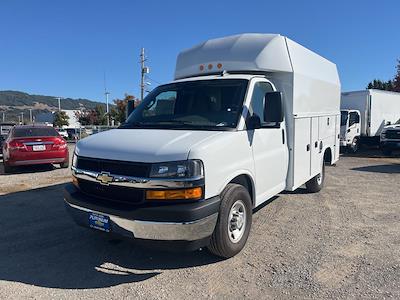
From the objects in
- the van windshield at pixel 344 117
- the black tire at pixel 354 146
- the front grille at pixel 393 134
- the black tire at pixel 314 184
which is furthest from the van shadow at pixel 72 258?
the black tire at pixel 354 146

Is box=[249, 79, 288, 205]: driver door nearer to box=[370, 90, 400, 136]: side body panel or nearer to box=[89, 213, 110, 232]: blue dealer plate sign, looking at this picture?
box=[89, 213, 110, 232]: blue dealer plate sign

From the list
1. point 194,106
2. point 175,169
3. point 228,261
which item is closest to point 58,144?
point 194,106

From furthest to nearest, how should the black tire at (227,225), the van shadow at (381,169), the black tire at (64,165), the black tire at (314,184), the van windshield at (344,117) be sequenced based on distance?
the van windshield at (344,117) < the black tire at (64,165) < the van shadow at (381,169) < the black tire at (314,184) < the black tire at (227,225)

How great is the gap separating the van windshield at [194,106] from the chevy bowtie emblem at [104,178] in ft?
3.28

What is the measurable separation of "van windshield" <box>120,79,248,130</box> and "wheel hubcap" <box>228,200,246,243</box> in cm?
98

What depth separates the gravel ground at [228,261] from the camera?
3734mm

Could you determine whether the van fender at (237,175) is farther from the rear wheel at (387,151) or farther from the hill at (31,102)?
the hill at (31,102)

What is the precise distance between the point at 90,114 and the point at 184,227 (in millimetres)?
64578

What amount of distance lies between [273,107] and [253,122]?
1.05 feet

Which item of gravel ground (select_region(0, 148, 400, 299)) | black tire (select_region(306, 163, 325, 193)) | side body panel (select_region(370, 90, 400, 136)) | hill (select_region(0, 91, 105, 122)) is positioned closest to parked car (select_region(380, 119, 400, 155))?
side body panel (select_region(370, 90, 400, 136))

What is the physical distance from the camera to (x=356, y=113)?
736 inches

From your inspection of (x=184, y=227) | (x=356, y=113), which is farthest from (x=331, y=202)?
(x=356, y=113)

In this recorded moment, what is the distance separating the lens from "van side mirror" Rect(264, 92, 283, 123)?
15.5 ft

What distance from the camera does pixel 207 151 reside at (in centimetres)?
389
